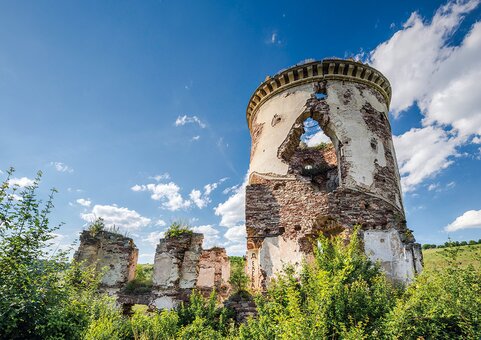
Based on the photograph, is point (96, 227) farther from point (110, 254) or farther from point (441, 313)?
point (441, 313)

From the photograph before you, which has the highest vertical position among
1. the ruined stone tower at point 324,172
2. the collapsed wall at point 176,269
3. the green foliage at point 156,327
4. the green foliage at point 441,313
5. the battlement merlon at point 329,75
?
the battlement merlon at point 329,75

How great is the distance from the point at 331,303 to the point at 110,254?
9065mm

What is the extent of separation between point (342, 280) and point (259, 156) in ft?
19.7

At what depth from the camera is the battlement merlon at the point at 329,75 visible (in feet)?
38.2

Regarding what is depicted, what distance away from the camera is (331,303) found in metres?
6.34

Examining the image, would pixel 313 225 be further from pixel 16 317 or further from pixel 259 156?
pixel 16 317

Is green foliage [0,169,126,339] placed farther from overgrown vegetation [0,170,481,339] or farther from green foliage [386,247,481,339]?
green foliage [386,247,481,339]

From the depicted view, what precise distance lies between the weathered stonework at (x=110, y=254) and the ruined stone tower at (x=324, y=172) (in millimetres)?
5219

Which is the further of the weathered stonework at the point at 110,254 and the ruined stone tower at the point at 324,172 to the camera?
the weathered stonework at the point at 110,254

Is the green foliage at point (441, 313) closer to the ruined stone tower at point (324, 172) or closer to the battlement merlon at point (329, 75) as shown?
the ruined stone tower at point (324, 172)

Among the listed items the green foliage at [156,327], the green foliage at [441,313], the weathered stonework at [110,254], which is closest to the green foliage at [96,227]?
the weathered stonework at [110,254]

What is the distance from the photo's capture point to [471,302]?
19.3ft

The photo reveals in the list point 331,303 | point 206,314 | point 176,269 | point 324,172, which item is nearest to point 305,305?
point 331,303

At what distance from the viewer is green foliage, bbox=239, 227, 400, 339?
566 centimetres
